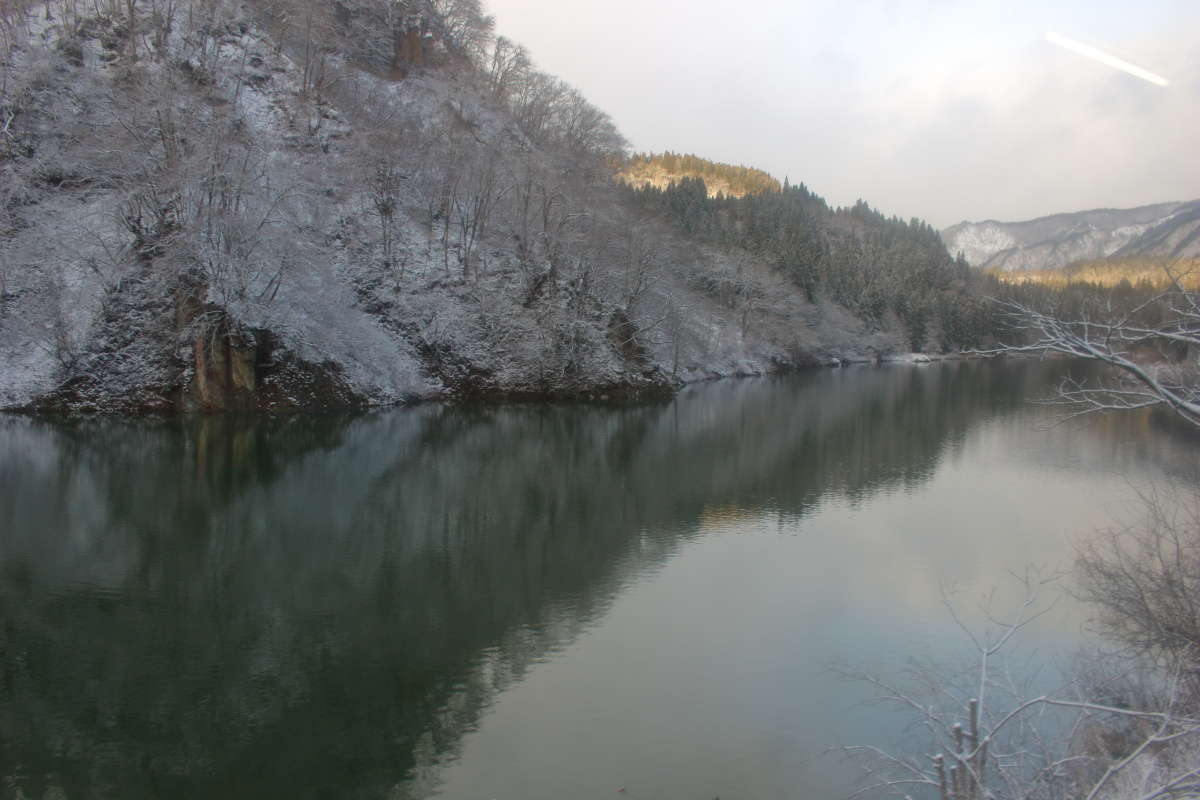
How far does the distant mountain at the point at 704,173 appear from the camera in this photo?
144 metres

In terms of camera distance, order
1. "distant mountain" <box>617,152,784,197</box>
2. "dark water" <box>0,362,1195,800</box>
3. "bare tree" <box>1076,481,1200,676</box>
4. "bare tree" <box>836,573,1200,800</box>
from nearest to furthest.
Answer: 1. "bare tree" <box>836,573,1200,800</box>
2. "dark water" <box>0,362,1195,800</box>
3. "bare tree" <box>1076,481,1200,676</box>
4. "distant mountain" <box>617,152,784,197</box>

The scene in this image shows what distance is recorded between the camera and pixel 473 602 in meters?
13.1

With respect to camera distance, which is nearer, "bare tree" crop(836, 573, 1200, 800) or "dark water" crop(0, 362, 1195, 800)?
"bare tree" crop(836, 573, 1200, 800)

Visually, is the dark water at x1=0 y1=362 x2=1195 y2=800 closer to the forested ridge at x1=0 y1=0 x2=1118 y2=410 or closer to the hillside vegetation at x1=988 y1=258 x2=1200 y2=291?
the forested ridge at x1=0 y1=0 x2=1118 y2=410

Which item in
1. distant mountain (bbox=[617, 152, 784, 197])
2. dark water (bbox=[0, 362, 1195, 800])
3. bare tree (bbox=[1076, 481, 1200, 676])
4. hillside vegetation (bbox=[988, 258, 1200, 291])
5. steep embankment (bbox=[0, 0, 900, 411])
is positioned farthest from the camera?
distant mountain (bbox=[617, 152, 784, 197])

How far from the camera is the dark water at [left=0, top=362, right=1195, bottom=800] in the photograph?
27.6 ft

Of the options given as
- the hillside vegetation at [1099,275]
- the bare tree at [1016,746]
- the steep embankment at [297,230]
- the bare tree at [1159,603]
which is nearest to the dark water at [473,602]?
the bare tree at [1016,746]

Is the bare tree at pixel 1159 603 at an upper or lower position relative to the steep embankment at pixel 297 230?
lower

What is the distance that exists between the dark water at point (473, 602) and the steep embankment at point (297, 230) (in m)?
5.62

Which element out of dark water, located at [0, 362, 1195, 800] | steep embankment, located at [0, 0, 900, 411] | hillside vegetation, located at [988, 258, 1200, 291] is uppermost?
hillside vegetation, located at [988, 258, 1200, 291]

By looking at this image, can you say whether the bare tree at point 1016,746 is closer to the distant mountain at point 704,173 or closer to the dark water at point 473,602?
the dark water at point 473,602

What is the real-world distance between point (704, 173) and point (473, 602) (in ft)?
478

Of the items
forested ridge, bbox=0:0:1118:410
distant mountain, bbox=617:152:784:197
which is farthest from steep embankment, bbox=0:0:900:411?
distant mountain, bbox=617:152:784:197

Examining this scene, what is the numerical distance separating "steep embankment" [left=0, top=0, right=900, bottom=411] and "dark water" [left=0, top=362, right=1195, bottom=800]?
5.62 metres
